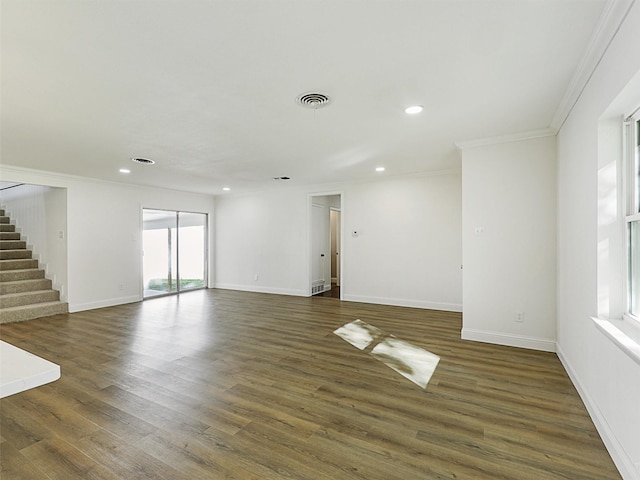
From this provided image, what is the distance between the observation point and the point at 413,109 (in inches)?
119

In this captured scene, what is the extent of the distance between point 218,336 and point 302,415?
2.32 meters

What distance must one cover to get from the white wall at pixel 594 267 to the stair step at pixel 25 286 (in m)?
8.25

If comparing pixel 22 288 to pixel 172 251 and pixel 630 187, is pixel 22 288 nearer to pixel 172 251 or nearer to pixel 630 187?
pixel 172 251

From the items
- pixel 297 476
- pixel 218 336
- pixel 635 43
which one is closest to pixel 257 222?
pixel 218 336

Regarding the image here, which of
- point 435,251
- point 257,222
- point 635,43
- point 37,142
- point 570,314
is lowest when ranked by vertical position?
point 570,314

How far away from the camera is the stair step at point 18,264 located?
6.18 m

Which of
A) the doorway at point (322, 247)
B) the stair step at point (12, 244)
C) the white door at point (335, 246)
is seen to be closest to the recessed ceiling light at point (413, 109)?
the doorway at point (322, 247)

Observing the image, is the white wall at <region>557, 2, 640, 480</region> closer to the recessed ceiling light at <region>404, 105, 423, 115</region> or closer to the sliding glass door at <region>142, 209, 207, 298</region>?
the recessed ceiling light at <region>404, 105, 423, 115</region>

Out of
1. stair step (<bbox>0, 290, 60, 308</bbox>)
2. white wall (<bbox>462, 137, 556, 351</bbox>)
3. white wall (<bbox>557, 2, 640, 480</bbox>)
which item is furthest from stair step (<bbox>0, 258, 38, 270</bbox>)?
white wall (<bbox>557, 2, 640, 480</bbox>)

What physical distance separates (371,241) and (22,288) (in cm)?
664

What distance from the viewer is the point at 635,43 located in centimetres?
161

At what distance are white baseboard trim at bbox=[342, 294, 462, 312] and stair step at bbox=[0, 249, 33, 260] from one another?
265 inches

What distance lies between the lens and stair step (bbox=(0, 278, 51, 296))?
5691 millimetres

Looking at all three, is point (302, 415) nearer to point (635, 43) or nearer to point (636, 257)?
point (636, 257)
